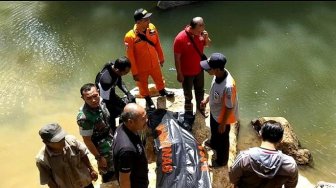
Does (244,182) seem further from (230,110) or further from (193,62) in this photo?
(193,62)

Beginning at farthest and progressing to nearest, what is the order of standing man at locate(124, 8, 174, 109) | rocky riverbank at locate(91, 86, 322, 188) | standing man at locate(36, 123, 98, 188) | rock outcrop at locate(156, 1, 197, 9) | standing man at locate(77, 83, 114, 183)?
rock outcrop at locate(156, 1, 197, 9), standing man at locate(124, 8, 174, 109), rocky riverbank at locate(91, 86, 322, 188), standing man at locate(77, 83, 114, 183), standing man at locate(36, 123, 98, 188)

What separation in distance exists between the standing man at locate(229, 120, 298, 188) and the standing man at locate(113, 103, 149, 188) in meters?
0.99

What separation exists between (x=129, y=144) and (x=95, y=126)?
42.5 inches

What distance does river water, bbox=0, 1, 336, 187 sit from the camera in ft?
22.3

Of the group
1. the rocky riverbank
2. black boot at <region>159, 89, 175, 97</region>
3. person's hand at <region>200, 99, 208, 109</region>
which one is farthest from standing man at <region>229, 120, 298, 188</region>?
black boot at <region>159, 89, 175, 97</region>

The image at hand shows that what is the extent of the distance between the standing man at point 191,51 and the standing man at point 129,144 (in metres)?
1.99

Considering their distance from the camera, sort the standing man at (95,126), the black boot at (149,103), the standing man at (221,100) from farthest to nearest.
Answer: the black boot at (149,103), the standing man at (221,100), the standing man at (95,126)

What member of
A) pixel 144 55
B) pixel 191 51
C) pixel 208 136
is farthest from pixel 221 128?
pixel 144 55

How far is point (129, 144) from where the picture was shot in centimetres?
349

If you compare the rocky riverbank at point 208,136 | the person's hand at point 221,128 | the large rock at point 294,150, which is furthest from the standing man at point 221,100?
the large rock at point 294,150

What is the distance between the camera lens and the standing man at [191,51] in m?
5.18

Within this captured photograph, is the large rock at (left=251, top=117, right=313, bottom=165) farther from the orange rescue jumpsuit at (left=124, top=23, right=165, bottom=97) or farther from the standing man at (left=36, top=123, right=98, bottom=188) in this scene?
the standing man at (left=36, top=123, right=98, bottom=188)

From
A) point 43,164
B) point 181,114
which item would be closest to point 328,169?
point 181,114

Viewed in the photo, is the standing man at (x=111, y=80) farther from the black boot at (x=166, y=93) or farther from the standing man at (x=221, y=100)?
the black boot at (x=166, y=93)
